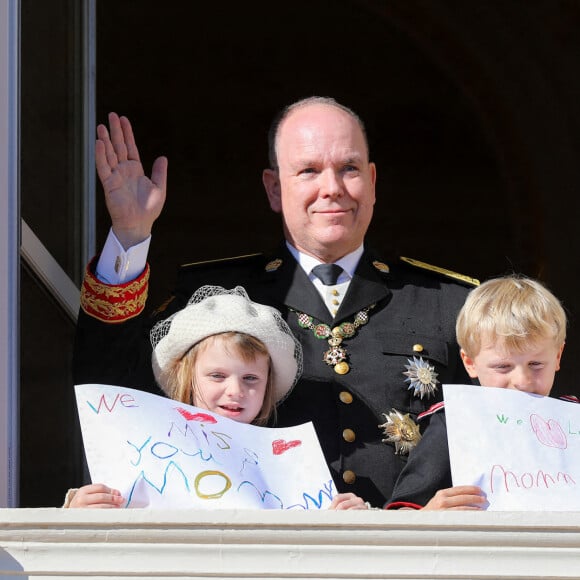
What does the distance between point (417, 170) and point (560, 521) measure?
17.8 feet

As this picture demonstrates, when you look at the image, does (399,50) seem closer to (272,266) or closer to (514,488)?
(272,266)

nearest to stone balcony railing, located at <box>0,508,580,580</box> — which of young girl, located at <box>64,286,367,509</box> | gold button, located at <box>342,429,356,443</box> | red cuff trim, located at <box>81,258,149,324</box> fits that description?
young girl, located at <box>64,286,367,509</box>

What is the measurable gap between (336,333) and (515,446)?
0.70m

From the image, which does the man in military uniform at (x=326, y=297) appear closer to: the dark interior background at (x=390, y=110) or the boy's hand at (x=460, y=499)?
the boy's hand at (x=460, y=499)

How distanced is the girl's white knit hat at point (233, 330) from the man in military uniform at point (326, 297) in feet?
0.51

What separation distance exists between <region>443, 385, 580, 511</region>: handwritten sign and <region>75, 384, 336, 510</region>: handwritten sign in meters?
0.24

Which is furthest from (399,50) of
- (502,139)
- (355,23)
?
(502,139)

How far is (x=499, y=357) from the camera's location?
9.85ft

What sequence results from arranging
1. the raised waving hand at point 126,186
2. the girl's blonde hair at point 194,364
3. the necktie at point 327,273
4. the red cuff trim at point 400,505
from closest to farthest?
the red cuff trim at point 400,505 < the girl's blonde hair at point 194,364 < the raised waving hand at point 126,186 < the necktie at point 327,273

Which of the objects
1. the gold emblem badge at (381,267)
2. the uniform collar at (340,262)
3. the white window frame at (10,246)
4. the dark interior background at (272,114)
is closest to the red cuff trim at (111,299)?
the white window frame at (10,246)

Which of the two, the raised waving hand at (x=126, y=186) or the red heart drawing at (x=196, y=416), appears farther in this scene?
the raised waving hand at (x=126, y=186)

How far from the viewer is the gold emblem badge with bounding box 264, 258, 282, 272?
11.8 ft

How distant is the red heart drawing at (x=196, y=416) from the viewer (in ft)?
9.39

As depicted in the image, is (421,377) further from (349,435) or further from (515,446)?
(515,446)
